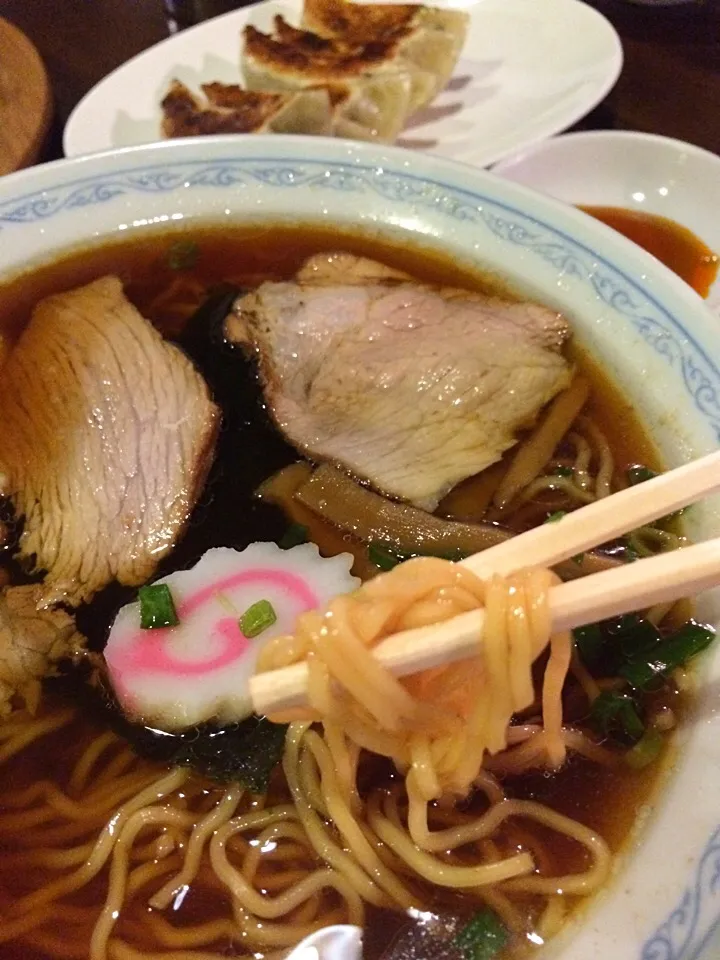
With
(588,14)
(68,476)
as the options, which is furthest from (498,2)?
(68,476)

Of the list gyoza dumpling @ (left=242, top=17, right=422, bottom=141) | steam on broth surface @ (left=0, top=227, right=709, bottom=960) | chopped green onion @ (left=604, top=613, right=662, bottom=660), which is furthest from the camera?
gyoza dumpling @ (left=242, top=17, right=422, bottom=141)

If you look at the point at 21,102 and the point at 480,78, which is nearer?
the point at 21,102

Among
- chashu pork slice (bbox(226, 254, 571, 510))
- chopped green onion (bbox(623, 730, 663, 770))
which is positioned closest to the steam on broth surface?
chopped green onion (bbox(623, 730, 663, 770))

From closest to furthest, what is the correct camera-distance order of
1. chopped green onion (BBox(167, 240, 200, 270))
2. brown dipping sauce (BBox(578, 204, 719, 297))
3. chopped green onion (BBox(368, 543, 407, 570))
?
chopped green onion (BBox(368, 543, 407, 570)), chopped green onion (BBox(167, 240, 200, 270)), brown dipping sauce (BBox(578, 204, 719, 297))

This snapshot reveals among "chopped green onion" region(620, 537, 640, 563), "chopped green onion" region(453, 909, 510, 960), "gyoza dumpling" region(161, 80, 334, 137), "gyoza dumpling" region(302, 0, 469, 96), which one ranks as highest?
"gyoza dumpling" region(302, 0, 469, 96)

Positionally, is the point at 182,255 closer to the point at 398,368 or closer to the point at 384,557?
the point at 398,368

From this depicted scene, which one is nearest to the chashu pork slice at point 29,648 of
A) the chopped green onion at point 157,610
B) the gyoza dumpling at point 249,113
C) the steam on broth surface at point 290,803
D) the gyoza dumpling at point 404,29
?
the steam on broth surface at point 290,803

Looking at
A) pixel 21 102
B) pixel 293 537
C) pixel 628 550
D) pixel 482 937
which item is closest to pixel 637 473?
pixel 628 550

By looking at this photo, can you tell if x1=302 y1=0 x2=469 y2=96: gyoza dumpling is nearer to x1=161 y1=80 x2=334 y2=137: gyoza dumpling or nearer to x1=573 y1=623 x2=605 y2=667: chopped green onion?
x1=161 y1=80 x2=334 y2=137: gyoza dumpling

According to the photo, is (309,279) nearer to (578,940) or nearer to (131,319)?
(131,319)
